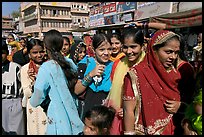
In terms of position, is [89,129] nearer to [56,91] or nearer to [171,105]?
[56,91]

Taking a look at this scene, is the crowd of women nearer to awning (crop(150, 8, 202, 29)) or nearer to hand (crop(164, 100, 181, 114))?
hand (crop(164, 100, 181, 114))

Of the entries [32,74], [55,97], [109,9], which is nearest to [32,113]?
[32,74]

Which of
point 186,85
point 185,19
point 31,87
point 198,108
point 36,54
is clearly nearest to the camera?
point 198,108

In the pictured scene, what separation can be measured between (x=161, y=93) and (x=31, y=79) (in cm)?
152

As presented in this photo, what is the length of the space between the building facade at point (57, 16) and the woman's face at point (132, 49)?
45.3 metres

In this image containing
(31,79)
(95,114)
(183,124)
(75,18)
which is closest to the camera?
(183,124)

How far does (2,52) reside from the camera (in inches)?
114

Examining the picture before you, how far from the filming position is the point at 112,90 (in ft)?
7.13

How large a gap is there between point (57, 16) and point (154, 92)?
48.5m

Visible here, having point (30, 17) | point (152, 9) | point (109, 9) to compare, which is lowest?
point (152, 9)

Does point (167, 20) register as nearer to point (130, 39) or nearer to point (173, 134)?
point (130, 39)

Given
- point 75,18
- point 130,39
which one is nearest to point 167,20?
point 130,39

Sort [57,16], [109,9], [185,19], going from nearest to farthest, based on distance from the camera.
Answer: [185,19] < [109,9] < [57,16]

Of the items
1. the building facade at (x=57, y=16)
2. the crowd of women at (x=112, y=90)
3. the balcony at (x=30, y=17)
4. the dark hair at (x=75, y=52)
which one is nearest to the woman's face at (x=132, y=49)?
the crowd of women at (x=112, y=90)
